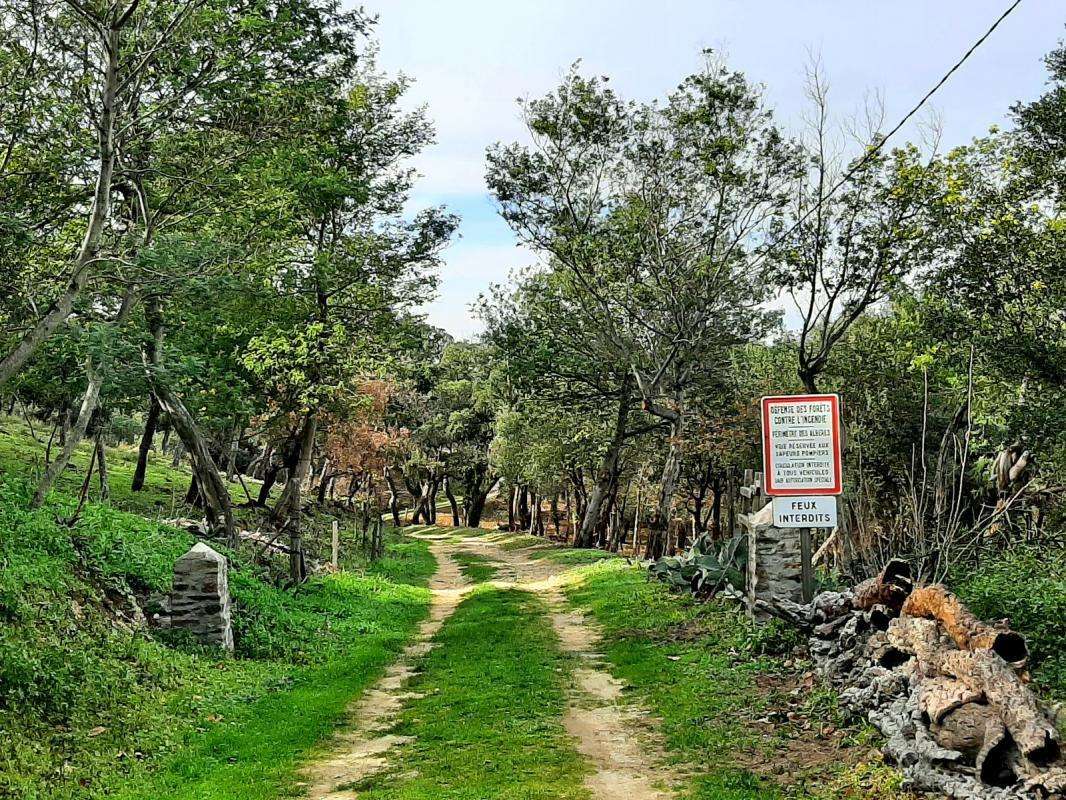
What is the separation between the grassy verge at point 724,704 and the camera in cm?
672

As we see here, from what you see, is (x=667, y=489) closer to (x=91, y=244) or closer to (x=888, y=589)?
(x=888, y=589)

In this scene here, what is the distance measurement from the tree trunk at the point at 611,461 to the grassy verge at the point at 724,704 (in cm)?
1469

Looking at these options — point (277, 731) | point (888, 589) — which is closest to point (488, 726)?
point (277, 731)

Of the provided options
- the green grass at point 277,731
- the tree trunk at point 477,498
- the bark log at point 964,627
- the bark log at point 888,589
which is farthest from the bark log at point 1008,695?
the tree trunk at point 477,498

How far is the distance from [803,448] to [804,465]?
0.21 m

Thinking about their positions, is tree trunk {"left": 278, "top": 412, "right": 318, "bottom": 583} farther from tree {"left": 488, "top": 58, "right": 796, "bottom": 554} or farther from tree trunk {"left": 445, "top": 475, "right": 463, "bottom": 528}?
tree trunk {"left": 445, "top": 475, "right": 463, "bottom": 528}

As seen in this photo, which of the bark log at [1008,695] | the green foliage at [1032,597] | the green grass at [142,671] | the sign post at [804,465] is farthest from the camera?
the sign post at [804,465]

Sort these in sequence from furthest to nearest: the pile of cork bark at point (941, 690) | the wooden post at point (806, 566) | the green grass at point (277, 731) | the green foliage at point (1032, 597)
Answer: the wooden post at point (806, 566)
the green foliage at point (1032, 597)
the green grass at point (277, 731)
the pile of cork bark at point (941, 690)

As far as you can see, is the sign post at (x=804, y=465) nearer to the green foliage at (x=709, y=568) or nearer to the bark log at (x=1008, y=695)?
the green foliage at (x=709, y=568)

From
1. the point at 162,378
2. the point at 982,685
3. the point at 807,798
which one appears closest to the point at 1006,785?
the point at 982,685

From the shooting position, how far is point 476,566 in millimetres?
29406

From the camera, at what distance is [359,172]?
2125 centimetres

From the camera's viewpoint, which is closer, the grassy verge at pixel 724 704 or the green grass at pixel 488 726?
the grassy verge at pixel 724 704

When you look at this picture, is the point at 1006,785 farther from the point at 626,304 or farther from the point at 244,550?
the point at 626,304
